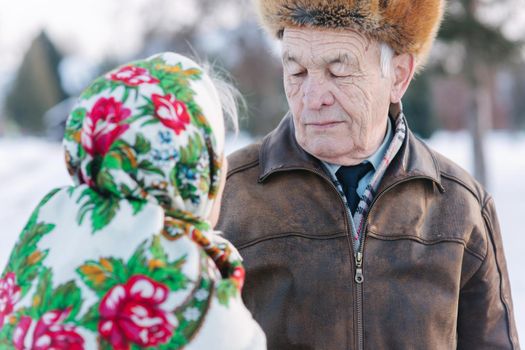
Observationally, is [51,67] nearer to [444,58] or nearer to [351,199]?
[444,58]

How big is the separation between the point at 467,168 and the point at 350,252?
1475cm

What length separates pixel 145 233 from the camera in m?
1.39

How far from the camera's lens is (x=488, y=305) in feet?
8.06

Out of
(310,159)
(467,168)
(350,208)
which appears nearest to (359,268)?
(350,208)

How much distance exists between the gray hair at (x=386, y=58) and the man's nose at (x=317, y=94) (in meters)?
0.23

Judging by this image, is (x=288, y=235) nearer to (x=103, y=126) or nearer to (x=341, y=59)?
(x=341, y=59)

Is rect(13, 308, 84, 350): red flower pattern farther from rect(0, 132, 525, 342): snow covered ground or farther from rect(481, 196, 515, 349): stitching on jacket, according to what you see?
rect(481, 196, 515, 349): stitching on jacket

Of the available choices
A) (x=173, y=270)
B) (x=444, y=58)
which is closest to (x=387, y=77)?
(x=173, y=270)

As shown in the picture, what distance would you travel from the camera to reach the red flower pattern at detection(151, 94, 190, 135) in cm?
145

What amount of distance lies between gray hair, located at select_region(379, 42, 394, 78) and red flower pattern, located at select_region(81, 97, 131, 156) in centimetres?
117

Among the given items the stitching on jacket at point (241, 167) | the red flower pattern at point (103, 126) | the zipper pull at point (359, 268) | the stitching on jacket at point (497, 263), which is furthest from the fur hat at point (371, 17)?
the red flower pattern at point (103, 126)

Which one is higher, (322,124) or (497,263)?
(322,124)

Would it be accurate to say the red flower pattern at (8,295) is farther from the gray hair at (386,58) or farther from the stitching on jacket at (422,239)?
the gray hair at (386,58)

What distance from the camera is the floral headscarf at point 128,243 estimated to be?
1372 mm
